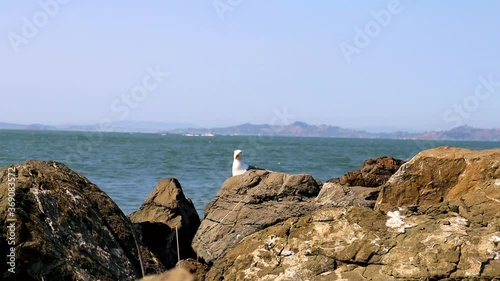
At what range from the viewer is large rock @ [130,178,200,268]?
9.84m

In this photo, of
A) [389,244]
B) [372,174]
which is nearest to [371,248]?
[389,244]

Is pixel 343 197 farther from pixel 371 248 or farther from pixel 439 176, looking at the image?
pixel 371 248

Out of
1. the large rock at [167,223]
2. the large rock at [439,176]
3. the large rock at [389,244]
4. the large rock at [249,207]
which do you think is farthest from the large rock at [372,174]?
the large rock at [389,244]

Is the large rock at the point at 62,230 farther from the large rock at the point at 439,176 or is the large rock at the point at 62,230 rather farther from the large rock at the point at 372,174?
the large rock at the point at 372,174

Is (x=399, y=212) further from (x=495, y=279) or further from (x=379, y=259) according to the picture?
(x=495, y=279)

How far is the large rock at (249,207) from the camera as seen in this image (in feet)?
30.3

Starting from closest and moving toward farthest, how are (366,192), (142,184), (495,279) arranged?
1. (495,279)
2. (366,192)
3. (142,184)

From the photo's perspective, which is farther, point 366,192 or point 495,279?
point 366,192

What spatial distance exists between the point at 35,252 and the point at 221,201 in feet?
13.4

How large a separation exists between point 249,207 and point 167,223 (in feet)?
5.49

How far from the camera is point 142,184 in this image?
26578 millimetres

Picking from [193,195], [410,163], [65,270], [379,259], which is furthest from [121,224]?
[193,195]

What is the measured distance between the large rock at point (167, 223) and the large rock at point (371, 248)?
2270 mm

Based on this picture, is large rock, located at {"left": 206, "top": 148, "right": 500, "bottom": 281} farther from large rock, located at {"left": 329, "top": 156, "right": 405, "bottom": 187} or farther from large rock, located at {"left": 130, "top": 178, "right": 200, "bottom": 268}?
large rock, located at {"left": 329, "top": 156, "right": 405, "bottom": 187}
